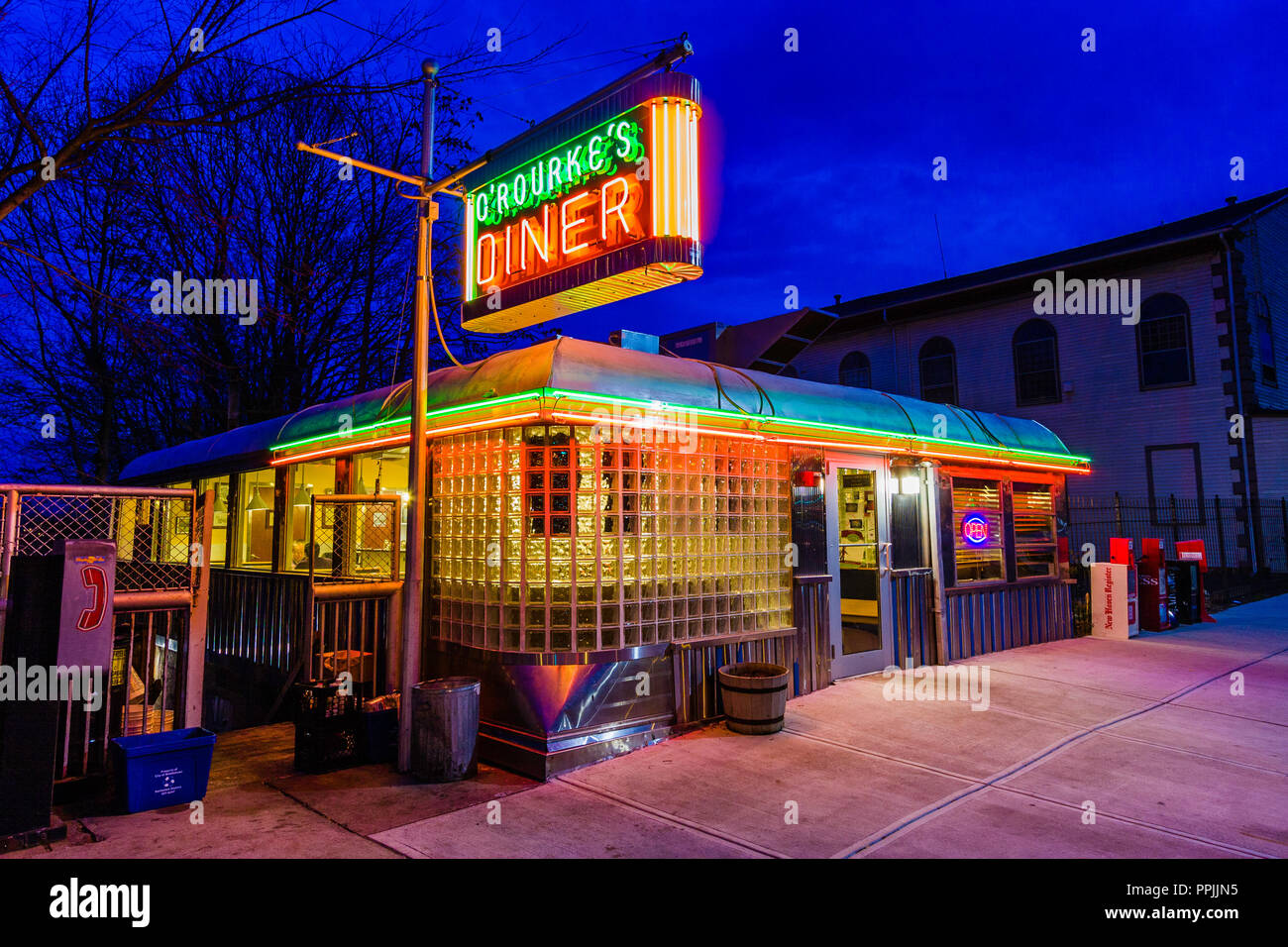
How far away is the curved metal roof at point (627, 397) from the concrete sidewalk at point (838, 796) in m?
3.03

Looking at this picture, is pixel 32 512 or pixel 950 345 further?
pixel 950 345

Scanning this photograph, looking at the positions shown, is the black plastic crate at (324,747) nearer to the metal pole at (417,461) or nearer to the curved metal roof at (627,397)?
the metal pole at (417,461)

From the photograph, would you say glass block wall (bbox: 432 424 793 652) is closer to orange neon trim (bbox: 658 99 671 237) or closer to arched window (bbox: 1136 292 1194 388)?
orange neon trim (bbox: 658 99 671 237)

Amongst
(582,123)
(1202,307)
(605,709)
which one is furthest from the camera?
(1202,307)

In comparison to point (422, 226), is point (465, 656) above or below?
below

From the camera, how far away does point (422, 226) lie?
20.5 ft

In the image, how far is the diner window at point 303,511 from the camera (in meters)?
9.60

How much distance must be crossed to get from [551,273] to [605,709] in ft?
13.1

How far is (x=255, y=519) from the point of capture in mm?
10969

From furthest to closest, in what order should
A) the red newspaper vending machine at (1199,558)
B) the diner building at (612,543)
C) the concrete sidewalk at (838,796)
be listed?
the red newspaper vending machine at (1199,558), the diner building at (612,543), the concrete sidewalk at (838,796)

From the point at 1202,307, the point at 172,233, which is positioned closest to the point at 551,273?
the point at 172,233

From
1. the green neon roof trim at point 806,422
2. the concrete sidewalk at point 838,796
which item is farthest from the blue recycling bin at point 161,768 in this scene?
the green neon roof trim at point 806,422

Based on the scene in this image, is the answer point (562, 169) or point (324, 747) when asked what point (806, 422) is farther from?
point (324, 747)

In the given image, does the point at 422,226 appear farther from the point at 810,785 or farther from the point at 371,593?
the point at 810,785
